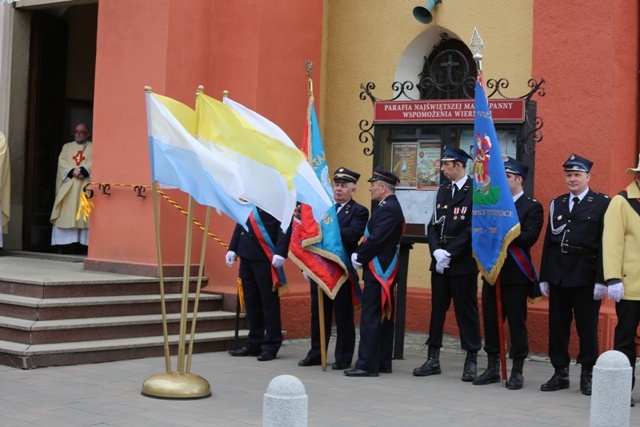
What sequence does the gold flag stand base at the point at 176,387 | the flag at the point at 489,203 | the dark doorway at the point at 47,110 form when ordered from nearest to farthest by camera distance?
the gold flag stand base at the point at 176,387 → the flag at the point at 489,203 → the dark doorway at the point at 47,110

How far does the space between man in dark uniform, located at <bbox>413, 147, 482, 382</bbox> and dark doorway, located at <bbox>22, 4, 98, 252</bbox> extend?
23.1ft

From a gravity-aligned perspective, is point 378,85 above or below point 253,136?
above

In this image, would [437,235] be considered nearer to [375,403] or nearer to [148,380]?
[375,403]

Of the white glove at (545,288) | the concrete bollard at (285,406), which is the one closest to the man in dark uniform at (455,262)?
the white glove at (545,288)

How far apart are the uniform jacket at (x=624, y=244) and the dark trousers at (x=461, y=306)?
55.7 inches

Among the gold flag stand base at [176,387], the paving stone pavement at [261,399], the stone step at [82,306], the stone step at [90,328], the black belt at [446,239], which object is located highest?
the black belt at [446,239]

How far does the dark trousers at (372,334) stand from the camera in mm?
9312

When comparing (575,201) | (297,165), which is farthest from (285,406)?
(575,201)

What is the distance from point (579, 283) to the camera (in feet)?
28.0

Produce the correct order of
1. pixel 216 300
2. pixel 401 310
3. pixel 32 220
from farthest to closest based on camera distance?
1. pixel 32 220
2. pixel 216 300
3. pixel 401 310

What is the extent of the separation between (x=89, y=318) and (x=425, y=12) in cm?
541

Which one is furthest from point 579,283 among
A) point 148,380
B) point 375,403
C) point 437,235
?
point 148,380

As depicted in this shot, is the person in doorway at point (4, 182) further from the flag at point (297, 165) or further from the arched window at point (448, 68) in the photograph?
the flag at point (297, 165)

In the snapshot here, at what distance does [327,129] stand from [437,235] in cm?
386
